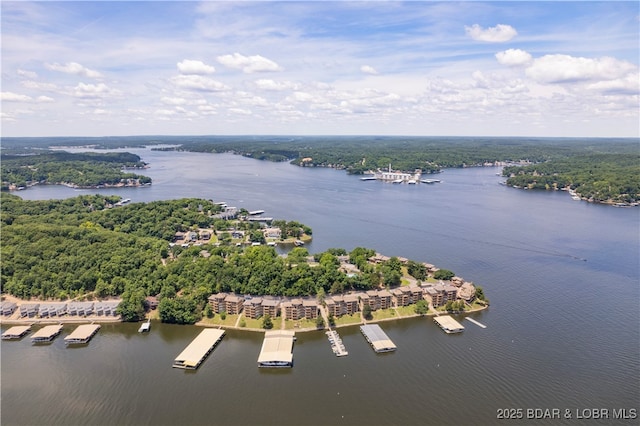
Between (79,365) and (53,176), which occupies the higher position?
(53,176)

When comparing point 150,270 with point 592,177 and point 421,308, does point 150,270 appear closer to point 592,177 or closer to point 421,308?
point 421,308

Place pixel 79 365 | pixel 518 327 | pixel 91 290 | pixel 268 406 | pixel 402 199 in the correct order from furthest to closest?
pixel 402 199 < pixel 91 290 < pixel 518 327 < pixel 79 365 < pixel 268 406

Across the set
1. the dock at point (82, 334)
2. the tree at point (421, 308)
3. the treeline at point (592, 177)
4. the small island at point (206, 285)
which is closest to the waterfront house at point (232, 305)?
the small island at point (206, 285)

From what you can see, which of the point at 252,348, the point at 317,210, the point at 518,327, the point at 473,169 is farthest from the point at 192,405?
the point at 473,169

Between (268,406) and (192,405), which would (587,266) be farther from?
(192,405)

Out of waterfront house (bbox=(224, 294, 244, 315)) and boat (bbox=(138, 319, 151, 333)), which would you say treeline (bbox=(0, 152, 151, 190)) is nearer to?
boat (bbox=(138, 319, 151, 333))
